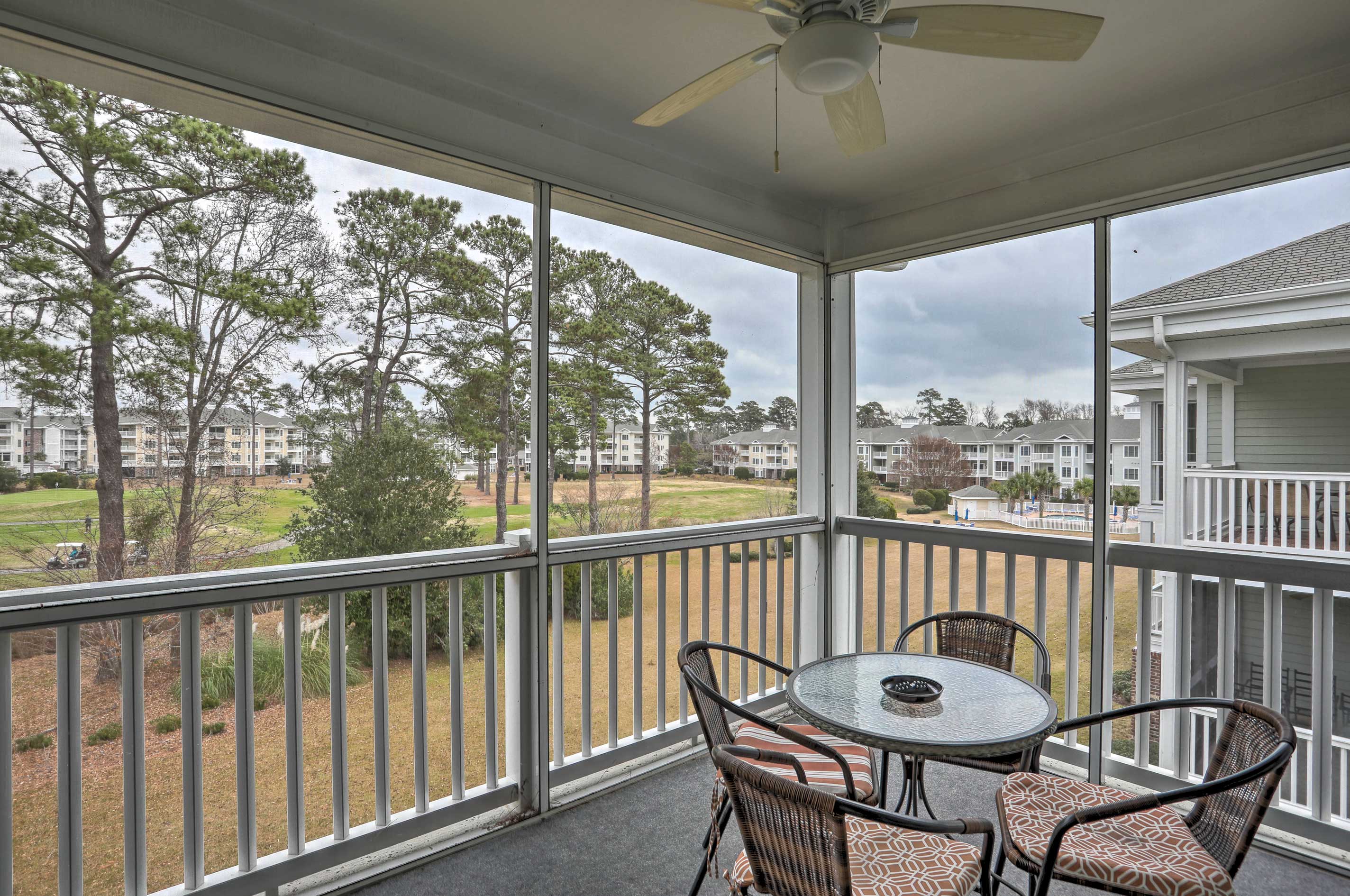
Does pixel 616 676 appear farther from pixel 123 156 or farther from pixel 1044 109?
pixel 1044 109

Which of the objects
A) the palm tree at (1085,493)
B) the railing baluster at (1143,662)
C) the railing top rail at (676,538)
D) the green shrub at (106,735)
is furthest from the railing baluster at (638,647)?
the railing baluster at (1143,662)

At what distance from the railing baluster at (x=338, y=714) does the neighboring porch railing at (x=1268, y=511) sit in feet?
11.3

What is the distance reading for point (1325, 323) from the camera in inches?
97.8

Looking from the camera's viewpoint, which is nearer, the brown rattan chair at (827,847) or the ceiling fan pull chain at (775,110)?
the brown rattan chair at (827,847)

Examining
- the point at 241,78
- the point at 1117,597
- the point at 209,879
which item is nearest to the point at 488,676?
the point at 209,879

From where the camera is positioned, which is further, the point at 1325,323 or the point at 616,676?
the point at 616,676

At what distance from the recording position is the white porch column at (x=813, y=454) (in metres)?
3.87

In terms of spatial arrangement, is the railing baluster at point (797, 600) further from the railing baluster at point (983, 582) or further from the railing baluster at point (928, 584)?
the railing baluster at point (983, 582)

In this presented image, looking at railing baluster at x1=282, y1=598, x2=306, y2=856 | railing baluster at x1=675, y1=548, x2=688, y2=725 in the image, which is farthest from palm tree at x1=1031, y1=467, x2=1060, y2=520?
railing baluster at x1=282, y1=598, x2=306, y2=856

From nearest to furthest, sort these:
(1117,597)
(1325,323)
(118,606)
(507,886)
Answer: (118,606) → (507,886) → (1325,323) → (1117,597)

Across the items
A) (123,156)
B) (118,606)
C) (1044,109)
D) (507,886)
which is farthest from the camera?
(1044,109)

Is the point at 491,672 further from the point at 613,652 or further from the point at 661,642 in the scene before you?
the point at 661,642

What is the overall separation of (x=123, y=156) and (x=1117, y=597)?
4057 millimetres

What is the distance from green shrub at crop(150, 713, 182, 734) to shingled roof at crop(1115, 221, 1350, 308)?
3957 millimetres
